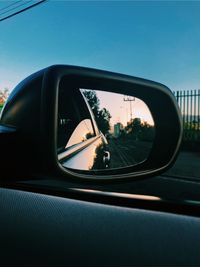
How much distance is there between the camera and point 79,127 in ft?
5.19

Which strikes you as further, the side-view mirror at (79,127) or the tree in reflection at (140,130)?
the tree in reflection at (140,130)

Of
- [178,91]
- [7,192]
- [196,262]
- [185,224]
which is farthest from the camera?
[178,91]

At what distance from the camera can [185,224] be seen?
100cm

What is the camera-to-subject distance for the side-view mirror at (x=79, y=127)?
0.84m

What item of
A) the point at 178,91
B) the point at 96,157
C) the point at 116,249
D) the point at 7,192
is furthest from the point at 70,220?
the point at 178,91

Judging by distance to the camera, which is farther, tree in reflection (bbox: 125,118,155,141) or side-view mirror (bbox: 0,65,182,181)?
tree in reflection (bbox: 125,118,155,141)

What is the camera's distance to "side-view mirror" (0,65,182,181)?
838mm

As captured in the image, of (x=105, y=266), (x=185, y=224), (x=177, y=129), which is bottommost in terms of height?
(x=105, y=266)

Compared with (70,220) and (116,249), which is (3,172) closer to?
(70,220)

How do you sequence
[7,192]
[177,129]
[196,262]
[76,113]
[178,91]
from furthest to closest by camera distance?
[178,91], [76,113], [7,192], [177,129], [196,262]

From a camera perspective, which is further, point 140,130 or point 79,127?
point 79,127

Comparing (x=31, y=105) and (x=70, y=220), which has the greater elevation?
(x=31, y=105)

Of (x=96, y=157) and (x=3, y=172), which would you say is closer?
(x=3, y=172)

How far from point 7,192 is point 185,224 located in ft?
2.17
